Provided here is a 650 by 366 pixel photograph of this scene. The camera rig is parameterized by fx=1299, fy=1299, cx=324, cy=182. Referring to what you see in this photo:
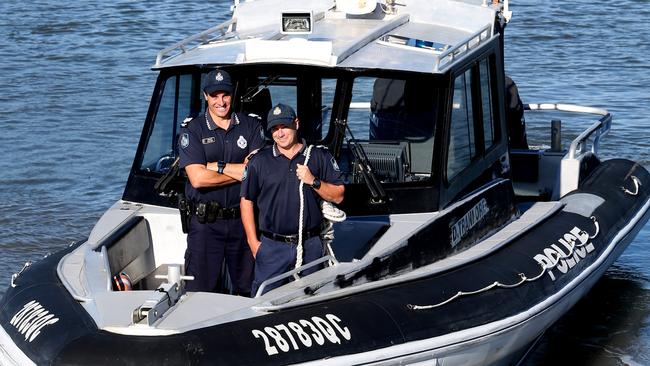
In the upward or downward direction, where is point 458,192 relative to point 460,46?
downward

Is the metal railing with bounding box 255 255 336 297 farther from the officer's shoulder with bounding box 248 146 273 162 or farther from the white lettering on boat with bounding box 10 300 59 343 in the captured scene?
the white lettering on boat with bounding box 10 300 59 343

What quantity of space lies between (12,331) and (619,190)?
449 centimetres

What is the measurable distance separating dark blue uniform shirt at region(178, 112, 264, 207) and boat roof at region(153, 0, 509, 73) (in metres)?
0.51

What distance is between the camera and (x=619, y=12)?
66.7 feet

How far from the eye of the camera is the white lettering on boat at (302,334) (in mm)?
5590

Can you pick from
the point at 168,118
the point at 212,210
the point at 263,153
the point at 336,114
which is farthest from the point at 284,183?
the point at 168,118

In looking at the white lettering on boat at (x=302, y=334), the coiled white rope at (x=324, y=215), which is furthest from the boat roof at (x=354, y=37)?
the white lettering on boat at (x=302, y=334)


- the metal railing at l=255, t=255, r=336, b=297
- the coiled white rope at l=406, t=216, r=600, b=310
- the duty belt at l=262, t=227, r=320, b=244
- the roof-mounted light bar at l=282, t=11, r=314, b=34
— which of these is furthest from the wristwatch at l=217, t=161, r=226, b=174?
the coiled white rope at l=406, t=216, r=600, b=310

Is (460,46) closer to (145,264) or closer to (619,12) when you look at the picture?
(145,264)

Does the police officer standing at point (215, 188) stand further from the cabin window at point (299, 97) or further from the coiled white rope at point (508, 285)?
the coiled white rope at point (508, 285)

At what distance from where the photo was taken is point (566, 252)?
7531 millimetres

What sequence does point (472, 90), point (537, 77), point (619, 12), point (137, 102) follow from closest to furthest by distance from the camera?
1. point (472, 90)
2. point (137, 102)
3. point (537, 77)
4. point (619, 12)

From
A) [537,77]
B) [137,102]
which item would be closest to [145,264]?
[137,102]

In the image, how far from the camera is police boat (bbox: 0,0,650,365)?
574 centimetres
